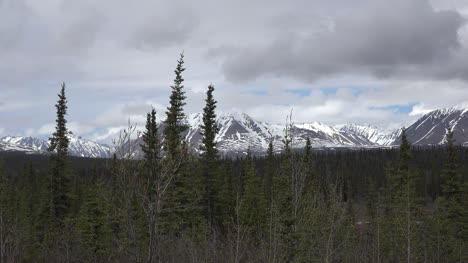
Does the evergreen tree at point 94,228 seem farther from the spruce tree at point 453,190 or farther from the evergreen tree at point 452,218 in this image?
the spruce tree at point 453,190

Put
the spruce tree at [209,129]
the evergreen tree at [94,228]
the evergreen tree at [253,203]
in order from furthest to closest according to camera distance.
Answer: the evergreen tree at [253,203] < the spruce tree at [209,129] < the evergreen tree at [94,228]

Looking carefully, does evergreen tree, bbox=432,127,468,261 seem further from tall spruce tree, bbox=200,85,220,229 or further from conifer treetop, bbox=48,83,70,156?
conifer treetop, bbox=48,83,70,156

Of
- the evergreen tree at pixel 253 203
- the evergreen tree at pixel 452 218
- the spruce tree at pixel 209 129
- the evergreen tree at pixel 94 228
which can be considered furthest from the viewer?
the evergreen tree at pixel 253 203

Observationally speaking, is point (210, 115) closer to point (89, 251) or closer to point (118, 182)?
point (89, 251)

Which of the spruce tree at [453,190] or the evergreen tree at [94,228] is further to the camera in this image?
the spruce tree at [453,190]

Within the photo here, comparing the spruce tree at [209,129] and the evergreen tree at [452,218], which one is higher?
the spruce tree at [209,129]

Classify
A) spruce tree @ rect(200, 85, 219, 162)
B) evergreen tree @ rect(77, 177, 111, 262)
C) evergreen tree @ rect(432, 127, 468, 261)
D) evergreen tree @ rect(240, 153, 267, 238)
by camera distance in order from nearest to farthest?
1. evergreen tree @ rect(77, 177, 111, 262)
2. evergreen tree @ rect(432, 127, 468, 261)
3. spruce tree @ rect(200, 85, 219, 162)
4. evergreen tree @ rect(240, 153, 267, 238)

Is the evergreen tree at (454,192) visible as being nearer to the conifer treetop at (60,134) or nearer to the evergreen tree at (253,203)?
the evergreen tree at (253,203)

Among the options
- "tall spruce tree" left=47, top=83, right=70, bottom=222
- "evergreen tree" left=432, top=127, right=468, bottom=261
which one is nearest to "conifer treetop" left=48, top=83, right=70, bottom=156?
"tall spruce tree" left=47, top=83, right=70, bottom=222

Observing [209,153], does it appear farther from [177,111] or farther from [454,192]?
[454,192]

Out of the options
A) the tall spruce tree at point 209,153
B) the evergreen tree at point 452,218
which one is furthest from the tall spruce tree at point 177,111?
the evergreen tree at point 452,218

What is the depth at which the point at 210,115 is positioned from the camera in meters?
36.7

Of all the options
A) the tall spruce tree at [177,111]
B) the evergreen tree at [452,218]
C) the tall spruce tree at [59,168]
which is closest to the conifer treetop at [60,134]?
the tall spruce tree at [59,168]

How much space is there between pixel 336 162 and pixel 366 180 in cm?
4294
